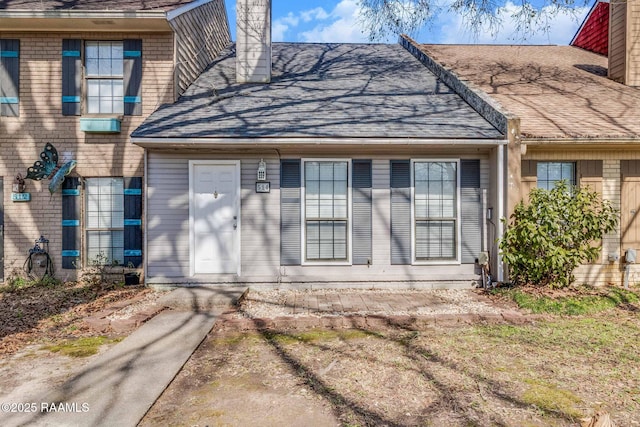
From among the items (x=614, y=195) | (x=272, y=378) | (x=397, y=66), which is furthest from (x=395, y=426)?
(x=397, y=66)

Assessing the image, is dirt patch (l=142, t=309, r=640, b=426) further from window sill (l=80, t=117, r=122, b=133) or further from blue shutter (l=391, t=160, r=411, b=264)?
window sill (l=80, t=117, r=122, b=133)

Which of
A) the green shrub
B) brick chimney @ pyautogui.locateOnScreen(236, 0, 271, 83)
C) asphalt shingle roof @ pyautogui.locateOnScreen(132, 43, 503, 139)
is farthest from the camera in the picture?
brick chimney @ pyautogui.locateOnScreen(236, 0, 271, 83)

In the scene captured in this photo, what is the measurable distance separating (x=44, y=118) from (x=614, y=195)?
10.7 meters

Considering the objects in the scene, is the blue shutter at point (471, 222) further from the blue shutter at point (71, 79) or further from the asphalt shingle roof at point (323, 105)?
the blue shutter at point (71, 79)

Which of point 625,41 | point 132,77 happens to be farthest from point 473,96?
point 132,77

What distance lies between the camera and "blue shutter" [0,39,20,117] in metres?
7.31

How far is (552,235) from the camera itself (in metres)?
6.20

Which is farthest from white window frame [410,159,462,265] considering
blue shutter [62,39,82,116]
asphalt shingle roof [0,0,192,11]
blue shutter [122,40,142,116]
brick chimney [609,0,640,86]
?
blue shutter [62,39,82,116]

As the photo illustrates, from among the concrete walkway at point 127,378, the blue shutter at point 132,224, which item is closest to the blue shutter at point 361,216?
the concrete walkway at point 127,378

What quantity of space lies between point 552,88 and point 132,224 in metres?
9.44

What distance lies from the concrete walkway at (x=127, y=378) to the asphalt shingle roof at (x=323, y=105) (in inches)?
118

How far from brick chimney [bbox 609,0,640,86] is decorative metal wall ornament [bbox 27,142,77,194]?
12.0 meters

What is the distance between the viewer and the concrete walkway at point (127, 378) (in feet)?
9.47

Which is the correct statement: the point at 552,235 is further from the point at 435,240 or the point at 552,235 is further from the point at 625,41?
the point at 625,41
